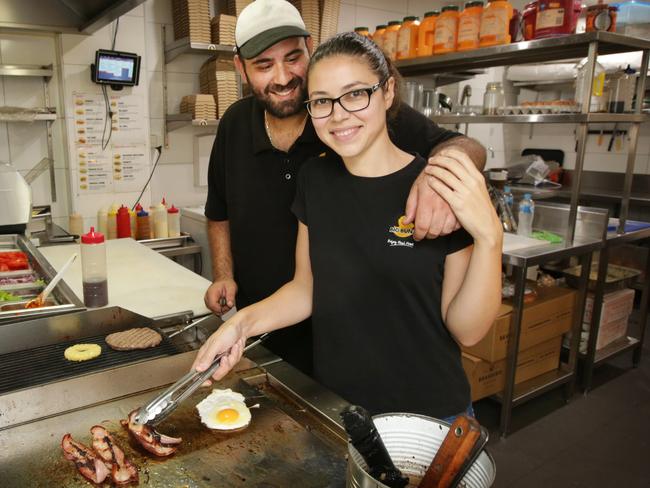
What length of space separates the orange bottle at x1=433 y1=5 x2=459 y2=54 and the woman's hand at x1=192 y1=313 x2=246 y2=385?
2878mm

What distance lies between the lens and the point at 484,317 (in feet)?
3.84

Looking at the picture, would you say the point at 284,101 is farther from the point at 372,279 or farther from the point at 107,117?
the point at 107,117

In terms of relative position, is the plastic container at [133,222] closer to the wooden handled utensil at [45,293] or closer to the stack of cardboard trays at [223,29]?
the stack of cardboard trays at [223,29]

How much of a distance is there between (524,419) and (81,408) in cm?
265

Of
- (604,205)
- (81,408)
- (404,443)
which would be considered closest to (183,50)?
(81,408)

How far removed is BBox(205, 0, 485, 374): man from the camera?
1.62 meters

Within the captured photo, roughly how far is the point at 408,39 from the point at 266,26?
8.16 feet

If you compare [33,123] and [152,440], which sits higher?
[33,123]

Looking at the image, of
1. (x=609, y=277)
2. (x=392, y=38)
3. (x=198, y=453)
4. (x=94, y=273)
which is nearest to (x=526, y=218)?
(x=609, y=277)

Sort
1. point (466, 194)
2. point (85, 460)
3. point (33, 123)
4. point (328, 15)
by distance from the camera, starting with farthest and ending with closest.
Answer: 1. point (328, 15)
2. point (33, 123)
3. point (466, 194)
4. point (85, 460)

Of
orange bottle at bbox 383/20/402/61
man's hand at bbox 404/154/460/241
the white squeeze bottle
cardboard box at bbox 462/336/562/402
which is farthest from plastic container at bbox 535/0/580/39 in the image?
man's hand at bbox 404/154/460/241

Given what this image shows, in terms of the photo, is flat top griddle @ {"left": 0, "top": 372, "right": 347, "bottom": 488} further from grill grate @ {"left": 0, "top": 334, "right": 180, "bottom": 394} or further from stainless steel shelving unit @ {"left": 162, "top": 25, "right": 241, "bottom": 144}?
stainless steel shelving unit @ {"left": 162, "top": 25, "right": 241, "bottom": 144}

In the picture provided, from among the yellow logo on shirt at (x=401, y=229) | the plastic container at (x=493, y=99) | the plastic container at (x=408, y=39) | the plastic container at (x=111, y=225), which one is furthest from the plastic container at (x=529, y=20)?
the plastic container at (x=111, y=225)

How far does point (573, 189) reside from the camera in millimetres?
2949
